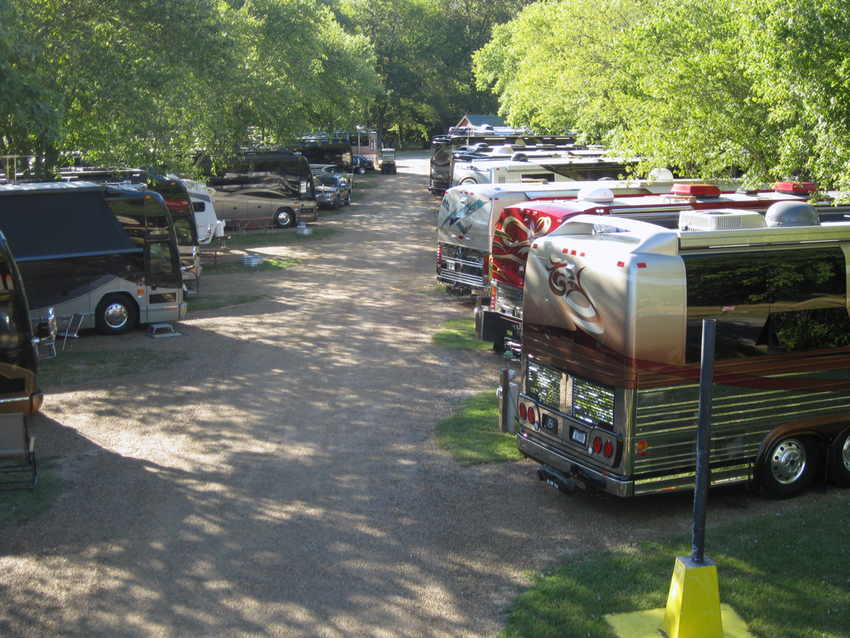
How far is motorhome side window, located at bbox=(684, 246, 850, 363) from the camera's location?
6.77 m

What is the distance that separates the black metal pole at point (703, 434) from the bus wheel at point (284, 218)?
2719cm

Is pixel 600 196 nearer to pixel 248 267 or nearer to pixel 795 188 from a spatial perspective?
pixel 795 188

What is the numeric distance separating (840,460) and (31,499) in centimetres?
817

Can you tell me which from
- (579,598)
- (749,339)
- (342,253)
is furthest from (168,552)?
(342,253)

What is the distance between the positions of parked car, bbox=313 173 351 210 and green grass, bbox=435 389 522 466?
89.2 feet

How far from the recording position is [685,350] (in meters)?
6.70

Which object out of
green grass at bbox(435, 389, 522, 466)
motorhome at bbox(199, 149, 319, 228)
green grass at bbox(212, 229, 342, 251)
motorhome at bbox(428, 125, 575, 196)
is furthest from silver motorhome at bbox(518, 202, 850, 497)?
motorhome at bbox(428, 125, 575, 196)

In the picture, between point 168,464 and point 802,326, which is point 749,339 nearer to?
point 802,326

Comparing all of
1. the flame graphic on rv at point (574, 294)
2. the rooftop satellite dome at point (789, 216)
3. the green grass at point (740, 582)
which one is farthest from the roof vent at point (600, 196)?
the green grass at point (740, 582)

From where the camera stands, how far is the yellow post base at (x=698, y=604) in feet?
16.6

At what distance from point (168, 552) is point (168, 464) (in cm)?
216

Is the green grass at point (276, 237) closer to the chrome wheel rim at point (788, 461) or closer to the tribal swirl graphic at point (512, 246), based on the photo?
the tribal swirl graphic at point (512, 246)

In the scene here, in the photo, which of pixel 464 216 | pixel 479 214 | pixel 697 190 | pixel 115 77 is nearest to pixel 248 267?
pixel 115 77

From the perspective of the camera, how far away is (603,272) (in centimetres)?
672
